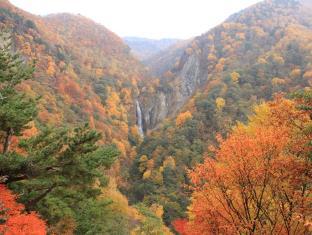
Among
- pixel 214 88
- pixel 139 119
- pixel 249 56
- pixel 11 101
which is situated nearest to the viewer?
pixel 11 101

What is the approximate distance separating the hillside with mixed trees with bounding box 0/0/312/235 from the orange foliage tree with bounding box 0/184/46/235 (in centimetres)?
7

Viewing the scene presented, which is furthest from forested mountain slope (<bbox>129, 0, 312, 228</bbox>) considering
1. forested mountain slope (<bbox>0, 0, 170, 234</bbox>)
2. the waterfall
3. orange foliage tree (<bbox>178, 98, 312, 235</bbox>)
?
forested mountain slope (<bbox>0, 0, 170, 234</bbox>)

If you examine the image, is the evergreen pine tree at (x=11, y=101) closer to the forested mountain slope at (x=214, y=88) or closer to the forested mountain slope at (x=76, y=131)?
the forested mountain slope at (x=76, y=131)

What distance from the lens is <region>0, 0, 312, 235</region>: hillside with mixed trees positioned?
55.2 ft

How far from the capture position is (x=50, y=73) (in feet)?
354

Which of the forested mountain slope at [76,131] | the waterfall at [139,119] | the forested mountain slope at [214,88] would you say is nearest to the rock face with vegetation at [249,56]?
the forested mountain slope at [214,88]

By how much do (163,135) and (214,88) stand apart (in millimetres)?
19583

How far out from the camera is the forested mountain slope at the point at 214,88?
235 feet

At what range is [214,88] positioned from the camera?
9825 cm

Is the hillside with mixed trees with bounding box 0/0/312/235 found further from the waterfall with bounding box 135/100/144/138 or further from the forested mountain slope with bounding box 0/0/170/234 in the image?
the waterfall with bounding box 135/100/144/138

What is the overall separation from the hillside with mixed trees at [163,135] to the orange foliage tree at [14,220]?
0.23 ft

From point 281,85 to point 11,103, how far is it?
82.5m

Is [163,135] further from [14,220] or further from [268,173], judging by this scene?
[268,173]

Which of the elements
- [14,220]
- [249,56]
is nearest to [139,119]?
[249,56]
